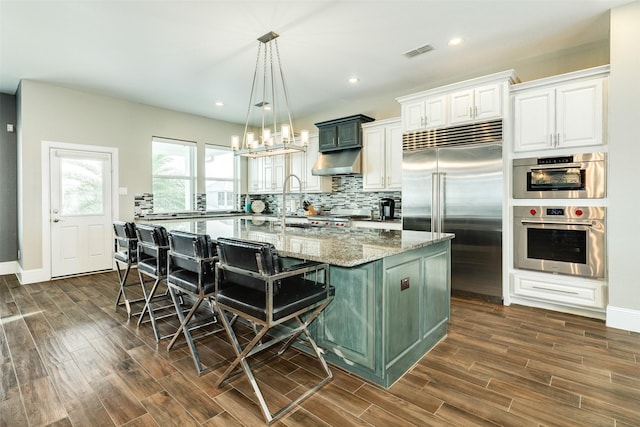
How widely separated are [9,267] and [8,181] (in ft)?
4.41

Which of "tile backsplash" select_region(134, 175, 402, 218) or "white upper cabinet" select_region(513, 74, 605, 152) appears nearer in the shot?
"white upper cabinet" select_region(513, 74, 605, 152)

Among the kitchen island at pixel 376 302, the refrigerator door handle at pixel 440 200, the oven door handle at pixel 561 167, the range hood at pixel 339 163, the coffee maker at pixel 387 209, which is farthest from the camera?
the range hood at pixel 339 163

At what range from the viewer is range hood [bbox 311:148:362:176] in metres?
5.25

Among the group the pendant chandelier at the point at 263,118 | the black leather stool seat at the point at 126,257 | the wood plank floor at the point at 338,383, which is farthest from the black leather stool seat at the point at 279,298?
the black leather stool seat at the point at 126,257

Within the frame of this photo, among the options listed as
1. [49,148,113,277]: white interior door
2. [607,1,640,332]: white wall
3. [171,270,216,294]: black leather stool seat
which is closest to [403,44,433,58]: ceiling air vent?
[607,1,640,332]: white wall

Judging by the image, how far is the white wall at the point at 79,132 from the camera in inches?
179

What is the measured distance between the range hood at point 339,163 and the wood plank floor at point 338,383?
9.58 feet

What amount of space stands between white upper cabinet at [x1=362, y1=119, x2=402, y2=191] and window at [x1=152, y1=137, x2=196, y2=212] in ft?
11.1

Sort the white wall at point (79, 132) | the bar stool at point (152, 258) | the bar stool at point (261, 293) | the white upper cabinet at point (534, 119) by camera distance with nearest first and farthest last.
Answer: the bar stool at point (261, 293) → the bar stool at point (152, 258) → the white upper cabinet at point (534, 119) → the white wall at point (79, 132)

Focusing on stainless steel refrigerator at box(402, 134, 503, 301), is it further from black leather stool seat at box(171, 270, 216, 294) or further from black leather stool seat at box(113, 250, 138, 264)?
black leather stool seat at box(113, 250, 138, 264)

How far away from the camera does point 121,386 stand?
2.03m

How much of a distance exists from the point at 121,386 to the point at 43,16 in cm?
328

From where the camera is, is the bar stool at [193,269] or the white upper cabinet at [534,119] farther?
the white upper cabinet at [534,119]

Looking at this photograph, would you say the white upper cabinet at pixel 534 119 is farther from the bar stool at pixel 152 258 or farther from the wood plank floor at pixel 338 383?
the bar stool at pixel 152 258
